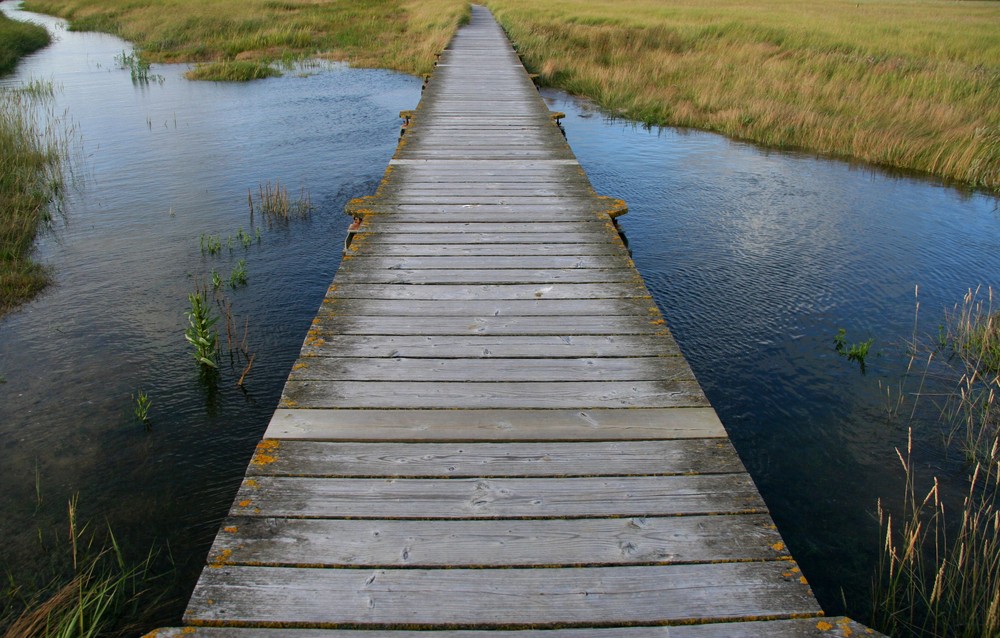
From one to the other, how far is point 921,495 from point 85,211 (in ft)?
34.0

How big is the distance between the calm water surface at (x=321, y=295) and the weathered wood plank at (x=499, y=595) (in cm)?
184

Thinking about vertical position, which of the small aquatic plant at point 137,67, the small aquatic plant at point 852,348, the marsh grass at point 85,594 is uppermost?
the small aquatic plant at point 137,67

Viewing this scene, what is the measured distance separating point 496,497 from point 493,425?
514 millimetres

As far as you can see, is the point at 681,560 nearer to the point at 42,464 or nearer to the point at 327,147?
the point at 42,464

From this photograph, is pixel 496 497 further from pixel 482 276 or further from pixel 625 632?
pixel 482 276

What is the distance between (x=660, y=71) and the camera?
17703mm

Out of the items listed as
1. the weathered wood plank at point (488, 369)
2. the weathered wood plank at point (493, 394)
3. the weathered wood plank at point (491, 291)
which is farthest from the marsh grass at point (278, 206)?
the weathered wood plank at point (493, 394)

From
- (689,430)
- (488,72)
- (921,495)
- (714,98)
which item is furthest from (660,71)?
(689,430)

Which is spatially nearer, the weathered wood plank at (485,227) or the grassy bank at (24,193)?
the weathered wood plank at (485,227)

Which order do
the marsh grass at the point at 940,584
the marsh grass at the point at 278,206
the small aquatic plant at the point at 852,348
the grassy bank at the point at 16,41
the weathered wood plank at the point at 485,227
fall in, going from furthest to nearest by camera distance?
the grassy bank at the point at 16,41 < the marsh grass at the point at 278,206 < the small aquatic plant at the point at 852,348 < the weathered wood plank at the point at 485,227 < the marsh grass at the point at 940,584

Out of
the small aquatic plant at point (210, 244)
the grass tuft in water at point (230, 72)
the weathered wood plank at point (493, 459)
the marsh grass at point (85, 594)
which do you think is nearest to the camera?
the weathered wood plank at point (493, 459)

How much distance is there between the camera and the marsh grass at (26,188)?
740 centimetres

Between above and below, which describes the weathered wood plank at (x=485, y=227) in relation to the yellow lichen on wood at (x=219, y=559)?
above

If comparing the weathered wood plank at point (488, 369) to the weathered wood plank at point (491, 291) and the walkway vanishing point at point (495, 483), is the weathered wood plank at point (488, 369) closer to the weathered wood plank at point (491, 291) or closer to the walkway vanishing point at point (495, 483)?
the walkway vanishing point at point (495, 483)
